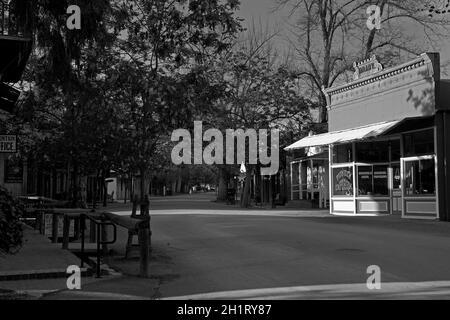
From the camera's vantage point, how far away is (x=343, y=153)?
3030 cm

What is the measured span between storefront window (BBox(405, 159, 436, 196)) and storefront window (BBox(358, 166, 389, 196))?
2441mm

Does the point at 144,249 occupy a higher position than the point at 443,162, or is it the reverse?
the point at 443,162

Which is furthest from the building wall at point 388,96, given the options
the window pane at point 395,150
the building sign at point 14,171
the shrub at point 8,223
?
the shrub at point 8,223

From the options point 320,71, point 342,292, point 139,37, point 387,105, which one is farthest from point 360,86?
point 342,292

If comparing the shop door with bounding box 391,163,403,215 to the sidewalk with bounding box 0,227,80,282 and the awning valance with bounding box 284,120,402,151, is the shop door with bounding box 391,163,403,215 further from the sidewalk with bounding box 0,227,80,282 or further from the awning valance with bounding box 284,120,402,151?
the sidewalk with bounding box 0,227,80,282

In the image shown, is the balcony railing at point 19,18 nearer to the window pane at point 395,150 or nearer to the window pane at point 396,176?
the window pane at point 395,150

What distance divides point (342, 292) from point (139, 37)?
309 inches

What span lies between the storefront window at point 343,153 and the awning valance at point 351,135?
2.27 ft

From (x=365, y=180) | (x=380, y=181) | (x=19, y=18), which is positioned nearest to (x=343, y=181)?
(x=365, y=180)

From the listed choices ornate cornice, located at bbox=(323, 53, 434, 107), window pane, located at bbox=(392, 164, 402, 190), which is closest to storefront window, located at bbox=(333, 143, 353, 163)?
ornate cornice, located at bbox=(323, 53, 434, 107)

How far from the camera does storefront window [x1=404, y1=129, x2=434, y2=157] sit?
23938 millimetres

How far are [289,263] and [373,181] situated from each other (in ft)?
58.2

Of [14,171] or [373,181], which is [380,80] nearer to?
[373,181]
